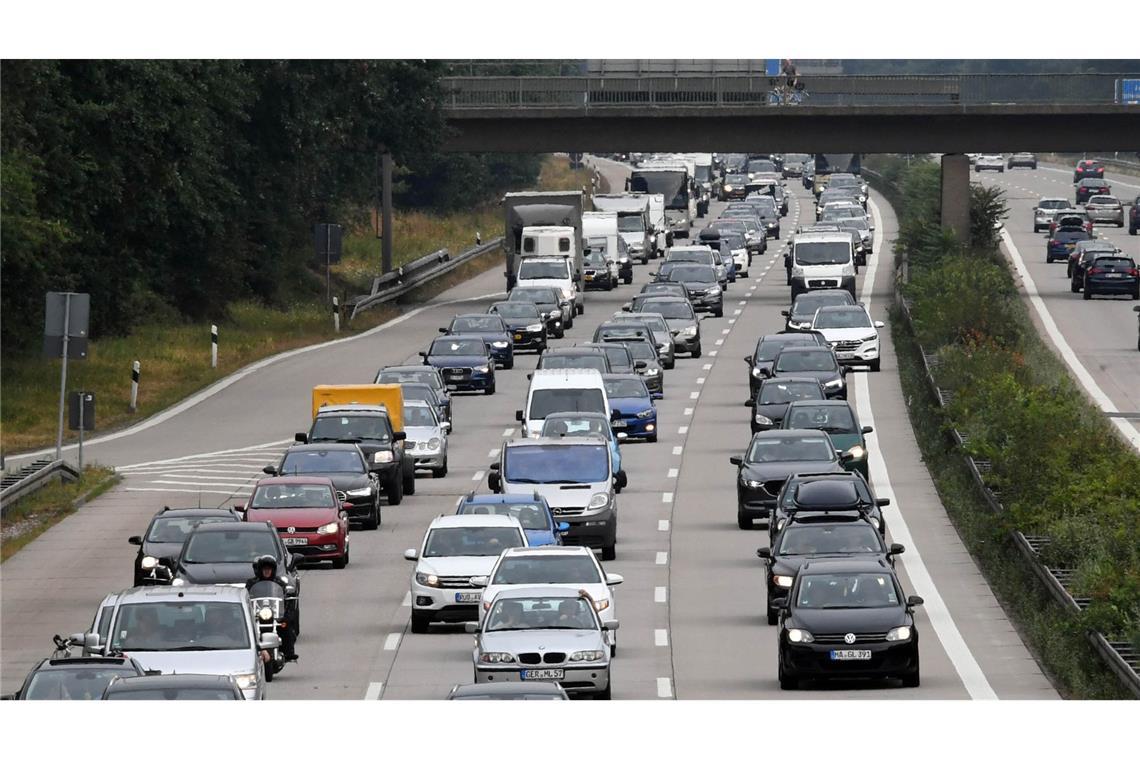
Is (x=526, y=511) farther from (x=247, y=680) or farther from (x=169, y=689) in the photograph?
(x=169, y=689)

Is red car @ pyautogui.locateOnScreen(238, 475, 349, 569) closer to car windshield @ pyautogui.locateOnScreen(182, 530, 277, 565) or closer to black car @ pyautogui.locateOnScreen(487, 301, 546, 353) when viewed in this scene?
car windshield @ pyautogui.locateOnScreen(182, 530, 277, 565)

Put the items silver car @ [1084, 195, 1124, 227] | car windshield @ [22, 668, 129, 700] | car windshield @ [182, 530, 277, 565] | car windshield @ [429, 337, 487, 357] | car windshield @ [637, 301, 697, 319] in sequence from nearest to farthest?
car windshield @ [22, 668, 129, 700], car windshield @ [182, 530, 277, 565], car windshield @ [429, 337, 487, 357], car windshield @ [637, 301, 697, 319], silver car @ [1084, 195, 1124, 227]

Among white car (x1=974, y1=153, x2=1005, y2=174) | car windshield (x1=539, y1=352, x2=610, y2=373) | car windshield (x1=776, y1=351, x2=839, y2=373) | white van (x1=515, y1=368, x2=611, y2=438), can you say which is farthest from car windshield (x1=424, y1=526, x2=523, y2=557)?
white car (x1=974, y1=153, x2=1005, y2=174)

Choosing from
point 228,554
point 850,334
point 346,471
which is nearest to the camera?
point 228,554

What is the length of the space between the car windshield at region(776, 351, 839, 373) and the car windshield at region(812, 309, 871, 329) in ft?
23.9

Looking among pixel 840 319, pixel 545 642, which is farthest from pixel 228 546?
pixel 840 319

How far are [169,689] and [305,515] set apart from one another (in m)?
13.8

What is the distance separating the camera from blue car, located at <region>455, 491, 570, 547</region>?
30.2 meters

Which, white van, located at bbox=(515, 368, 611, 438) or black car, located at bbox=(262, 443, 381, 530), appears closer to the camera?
black car, located at bbox=(262, 443, 381, 530)

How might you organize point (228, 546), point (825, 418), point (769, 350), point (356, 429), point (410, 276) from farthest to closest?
point (410, 276)
point (769, 350)
point (825, 418)
point (356, 429)
point (228, 546)

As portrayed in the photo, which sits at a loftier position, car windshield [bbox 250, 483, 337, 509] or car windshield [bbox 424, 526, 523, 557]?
car windshield [bbox 250, 483, 337, 509]

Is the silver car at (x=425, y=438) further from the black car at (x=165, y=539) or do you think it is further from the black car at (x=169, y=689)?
the black car at (x=169, y=689)

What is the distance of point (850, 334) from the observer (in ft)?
179

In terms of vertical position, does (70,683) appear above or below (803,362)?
below
